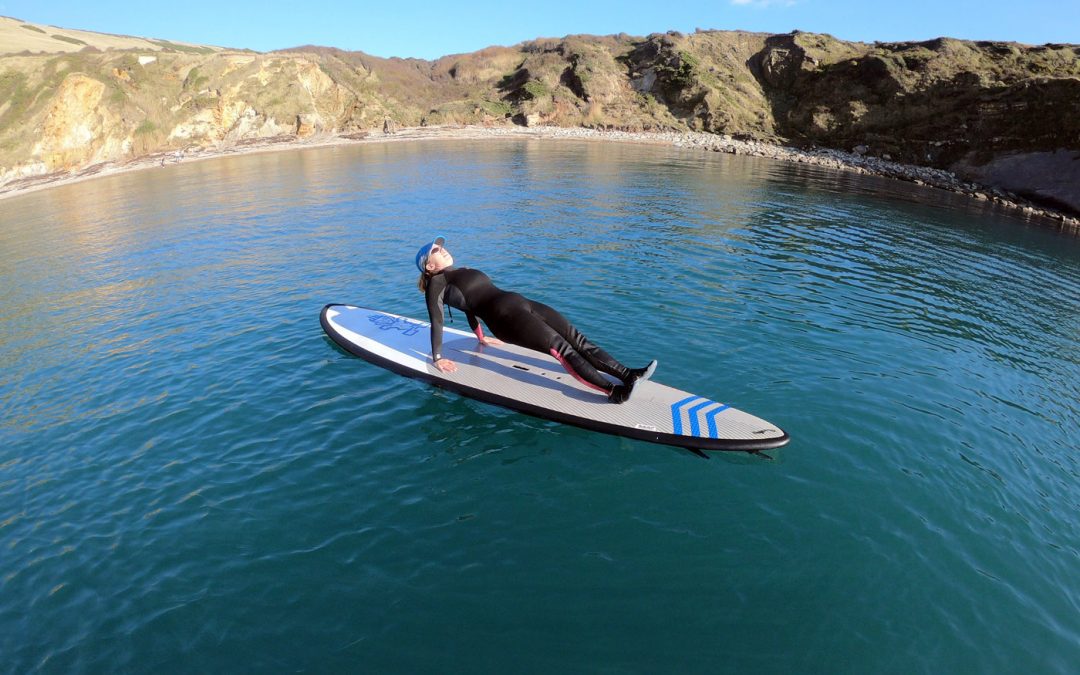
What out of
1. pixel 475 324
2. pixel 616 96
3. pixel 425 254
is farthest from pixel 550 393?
pixel 616 96

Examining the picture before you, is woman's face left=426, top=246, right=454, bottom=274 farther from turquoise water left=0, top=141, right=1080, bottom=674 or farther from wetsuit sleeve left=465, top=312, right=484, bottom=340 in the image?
turquoise water left=0, top=141, right=1080, bottom=674

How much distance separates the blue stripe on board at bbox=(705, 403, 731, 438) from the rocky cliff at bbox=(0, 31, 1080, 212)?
122 feet

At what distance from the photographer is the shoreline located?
36500mm

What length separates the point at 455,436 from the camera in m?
9.02

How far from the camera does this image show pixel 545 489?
769 centimetres

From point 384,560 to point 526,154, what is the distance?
49298 mm

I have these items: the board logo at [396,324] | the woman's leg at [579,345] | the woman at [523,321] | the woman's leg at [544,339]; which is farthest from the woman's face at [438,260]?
the board logo at [396,324]

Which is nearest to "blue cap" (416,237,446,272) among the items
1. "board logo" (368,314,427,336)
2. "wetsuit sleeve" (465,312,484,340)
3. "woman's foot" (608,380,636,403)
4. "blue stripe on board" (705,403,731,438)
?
"wetsuit sleeve" (465,312,484,340)

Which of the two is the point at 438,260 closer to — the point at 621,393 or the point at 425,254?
the point at 425,254

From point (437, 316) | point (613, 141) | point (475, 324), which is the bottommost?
point (475, 324)

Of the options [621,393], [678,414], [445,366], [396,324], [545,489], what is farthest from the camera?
[396,324]

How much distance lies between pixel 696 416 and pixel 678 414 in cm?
27

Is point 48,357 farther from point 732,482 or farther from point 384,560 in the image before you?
point 732,482

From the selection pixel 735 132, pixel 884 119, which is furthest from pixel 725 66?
pixel 884 119
